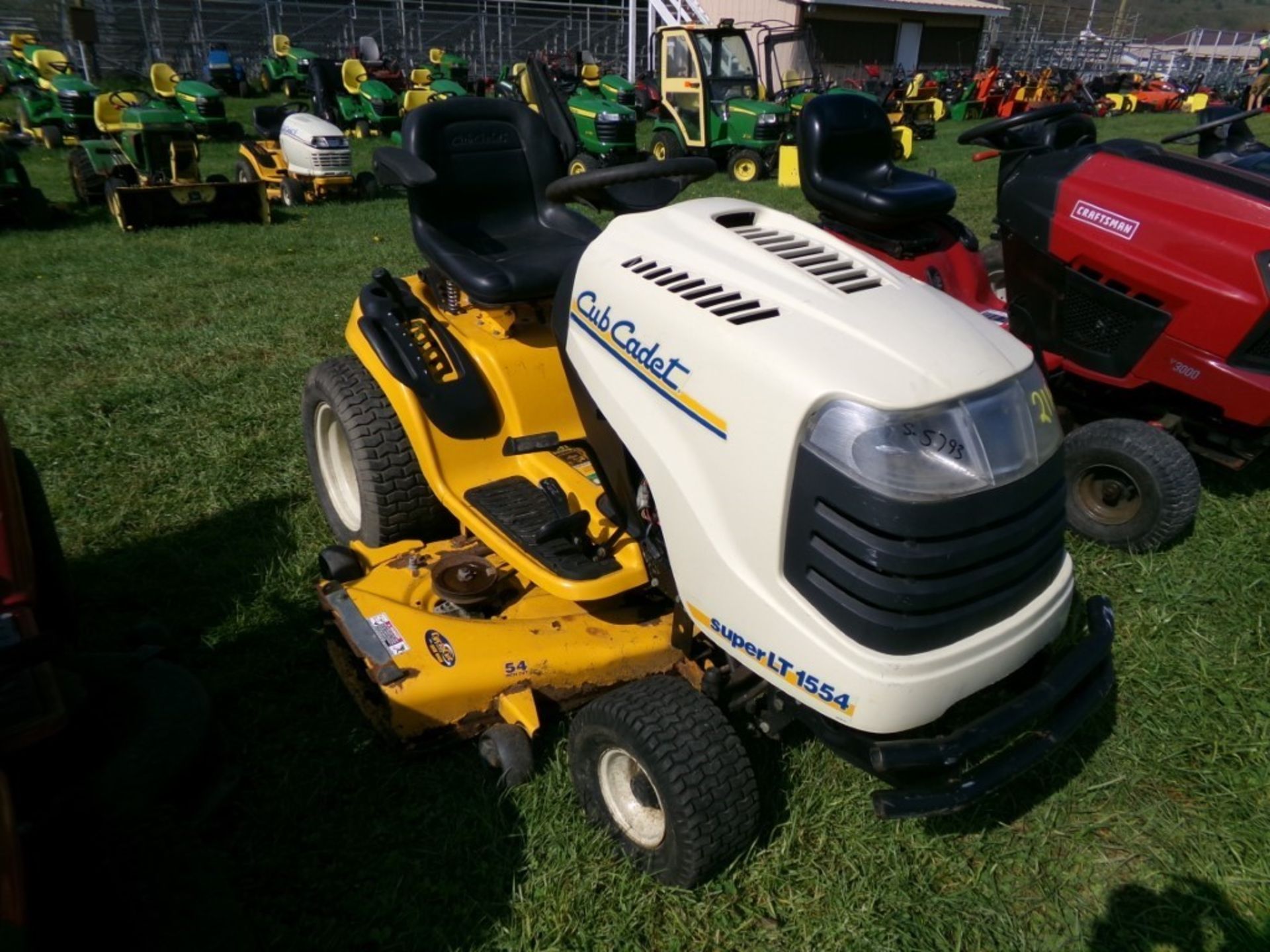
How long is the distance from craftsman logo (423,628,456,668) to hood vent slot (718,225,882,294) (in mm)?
Result: 1175

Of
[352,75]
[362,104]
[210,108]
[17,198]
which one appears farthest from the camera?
[352,75]

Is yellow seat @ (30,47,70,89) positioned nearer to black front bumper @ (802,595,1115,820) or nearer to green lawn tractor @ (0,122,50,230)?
green lawn tractor @ (0,122,50,230)

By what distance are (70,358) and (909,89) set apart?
17018 mm

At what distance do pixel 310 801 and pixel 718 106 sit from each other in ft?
35.6

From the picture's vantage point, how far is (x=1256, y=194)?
3.10 metres

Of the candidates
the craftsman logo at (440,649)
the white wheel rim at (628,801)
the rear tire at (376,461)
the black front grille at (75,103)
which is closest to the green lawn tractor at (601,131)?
the black front grille at (75,103)

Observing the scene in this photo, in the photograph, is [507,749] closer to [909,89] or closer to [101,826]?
[101,826]

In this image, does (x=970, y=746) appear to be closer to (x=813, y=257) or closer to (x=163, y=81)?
(x=813, y=257)

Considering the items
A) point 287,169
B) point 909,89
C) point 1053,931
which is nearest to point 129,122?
point 287,169

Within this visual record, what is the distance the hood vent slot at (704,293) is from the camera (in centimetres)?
173

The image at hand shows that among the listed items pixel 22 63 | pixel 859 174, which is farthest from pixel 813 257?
pixel 22 63

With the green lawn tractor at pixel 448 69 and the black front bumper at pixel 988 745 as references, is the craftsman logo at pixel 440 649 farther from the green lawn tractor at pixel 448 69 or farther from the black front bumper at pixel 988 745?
the green lawn tractor at pixel 448 69

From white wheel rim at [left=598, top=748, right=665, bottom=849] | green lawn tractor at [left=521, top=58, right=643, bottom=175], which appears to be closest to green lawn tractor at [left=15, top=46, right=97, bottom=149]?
green lawn tractor at [left=521, top=58, right=643, bottom=175]

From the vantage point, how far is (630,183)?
93.0 inches
